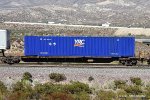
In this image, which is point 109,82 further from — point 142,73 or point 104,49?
point 104,49

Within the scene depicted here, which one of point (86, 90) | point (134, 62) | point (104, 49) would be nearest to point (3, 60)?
point (104, 49)

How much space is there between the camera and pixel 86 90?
24.7m

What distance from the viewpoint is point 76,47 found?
126 feet

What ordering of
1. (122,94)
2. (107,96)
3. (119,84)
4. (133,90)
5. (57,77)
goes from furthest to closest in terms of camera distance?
(57,77) → (119,84) → (133,90) → (122,94) → (107,96)

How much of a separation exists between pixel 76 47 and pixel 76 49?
23cm

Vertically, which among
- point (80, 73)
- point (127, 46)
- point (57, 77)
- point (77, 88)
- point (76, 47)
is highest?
point (127, 46)

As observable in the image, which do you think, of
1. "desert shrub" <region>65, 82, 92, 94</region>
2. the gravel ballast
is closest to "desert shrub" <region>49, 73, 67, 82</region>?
the gravel ballast

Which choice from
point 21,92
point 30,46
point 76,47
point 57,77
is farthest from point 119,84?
point 30,46

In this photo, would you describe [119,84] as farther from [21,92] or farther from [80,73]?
[21,92]

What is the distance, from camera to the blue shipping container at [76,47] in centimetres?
3838

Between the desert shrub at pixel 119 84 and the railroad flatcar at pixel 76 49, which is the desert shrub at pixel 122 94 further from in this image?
the railroad flatcar at pixel 76 49

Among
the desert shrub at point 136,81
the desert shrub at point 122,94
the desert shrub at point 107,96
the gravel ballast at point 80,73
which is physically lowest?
the gravel ballast at point 80,73

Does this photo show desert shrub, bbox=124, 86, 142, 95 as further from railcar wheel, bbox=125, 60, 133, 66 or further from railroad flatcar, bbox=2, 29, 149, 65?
railroad flatcar, bbox=2, 29, 149, 65

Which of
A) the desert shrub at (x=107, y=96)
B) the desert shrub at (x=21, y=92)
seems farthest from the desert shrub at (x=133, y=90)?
the desert shrub at (x=21, y=92)
